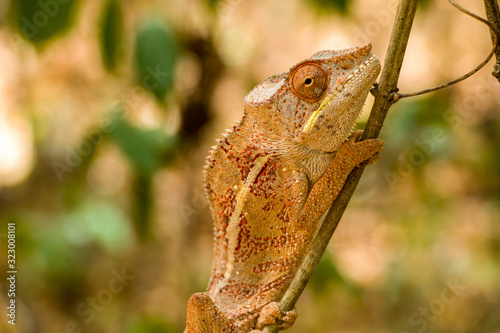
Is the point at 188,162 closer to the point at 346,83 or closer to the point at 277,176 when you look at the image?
the point at 277,176

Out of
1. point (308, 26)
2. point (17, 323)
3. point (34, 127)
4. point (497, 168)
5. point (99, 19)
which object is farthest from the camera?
point (308, 26)

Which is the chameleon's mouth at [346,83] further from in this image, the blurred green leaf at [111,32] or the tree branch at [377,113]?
the blurred green leaf at [111,32]

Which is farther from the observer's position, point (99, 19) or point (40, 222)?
point (40, 222)

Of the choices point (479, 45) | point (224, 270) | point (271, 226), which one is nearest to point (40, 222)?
point (224, 270)

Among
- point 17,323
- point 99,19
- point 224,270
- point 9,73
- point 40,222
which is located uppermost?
point 9,73

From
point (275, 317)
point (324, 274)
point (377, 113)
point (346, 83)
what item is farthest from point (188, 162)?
point (377, 113)

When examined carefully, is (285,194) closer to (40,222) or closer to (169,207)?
(40,222)

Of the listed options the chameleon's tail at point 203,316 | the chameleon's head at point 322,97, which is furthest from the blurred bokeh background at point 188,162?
the chameleon's tail at point 203,316
